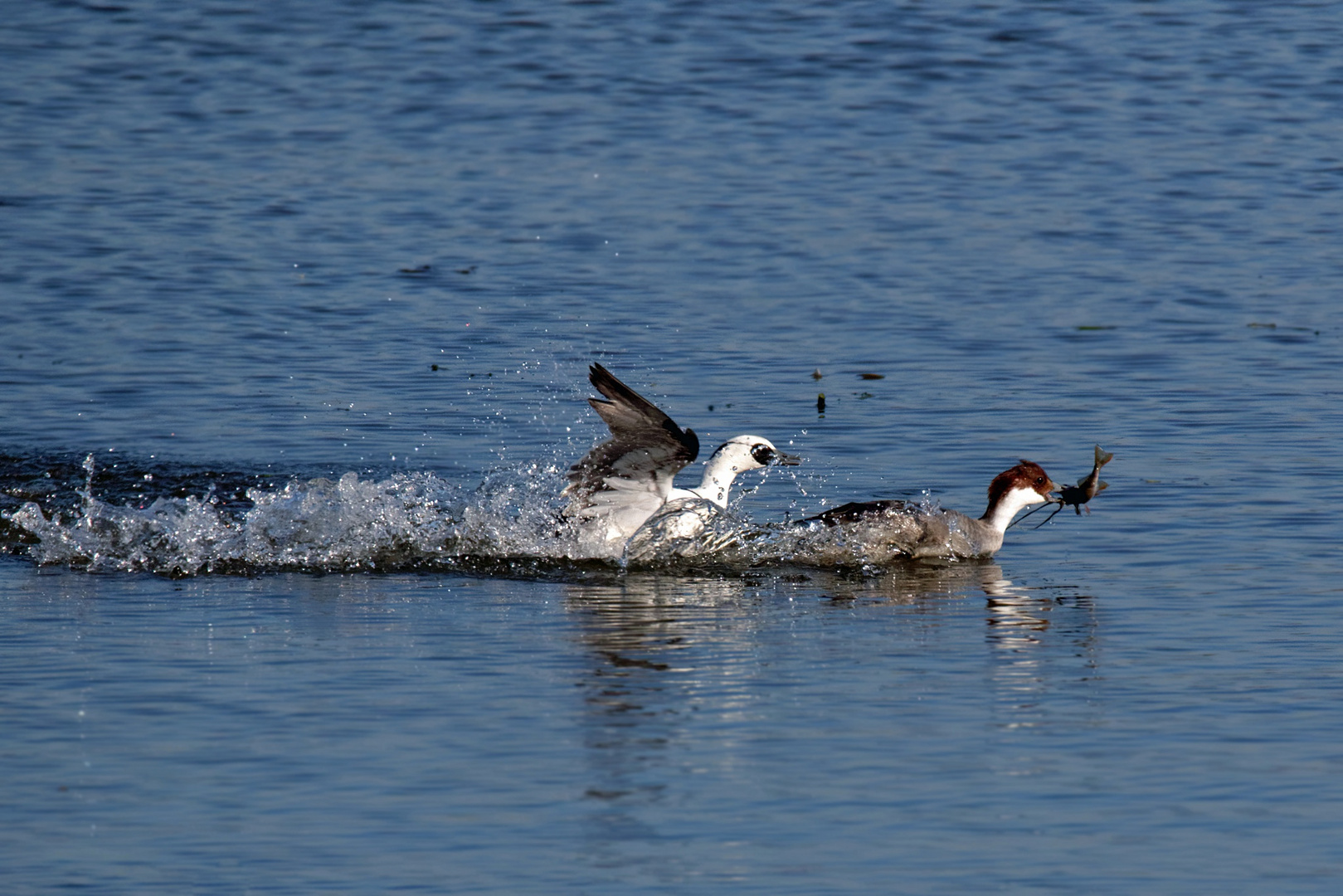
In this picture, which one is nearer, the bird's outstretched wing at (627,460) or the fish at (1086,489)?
the bird's outstretched wing at (627,460)

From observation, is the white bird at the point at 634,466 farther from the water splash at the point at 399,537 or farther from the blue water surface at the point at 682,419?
the blue water surface at the point at 682,419

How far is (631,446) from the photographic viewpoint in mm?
10680

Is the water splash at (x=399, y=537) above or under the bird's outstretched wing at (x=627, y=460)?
under

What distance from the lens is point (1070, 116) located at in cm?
2475

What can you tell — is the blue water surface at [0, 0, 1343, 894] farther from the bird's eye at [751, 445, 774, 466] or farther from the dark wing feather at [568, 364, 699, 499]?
the dark wing feather at [568, 364, 699, 499]

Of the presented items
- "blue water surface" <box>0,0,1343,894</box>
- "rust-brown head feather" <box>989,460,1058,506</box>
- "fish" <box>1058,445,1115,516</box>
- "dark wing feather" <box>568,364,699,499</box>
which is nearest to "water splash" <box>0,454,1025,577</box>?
"blue water surface" <box>0,0,1343,894</box>

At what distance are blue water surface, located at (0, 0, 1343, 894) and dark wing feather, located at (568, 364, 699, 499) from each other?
19.0 inches

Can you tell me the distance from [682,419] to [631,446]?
304cm

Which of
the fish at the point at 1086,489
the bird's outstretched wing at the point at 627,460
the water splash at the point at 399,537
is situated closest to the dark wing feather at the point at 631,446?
the bird's outstretched wing at the point at 627,460

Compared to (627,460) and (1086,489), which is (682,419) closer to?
(627,460)

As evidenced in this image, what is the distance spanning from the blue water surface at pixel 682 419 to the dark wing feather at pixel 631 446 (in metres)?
0.48

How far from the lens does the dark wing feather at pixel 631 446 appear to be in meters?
10.3

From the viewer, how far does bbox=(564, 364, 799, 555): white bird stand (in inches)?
409

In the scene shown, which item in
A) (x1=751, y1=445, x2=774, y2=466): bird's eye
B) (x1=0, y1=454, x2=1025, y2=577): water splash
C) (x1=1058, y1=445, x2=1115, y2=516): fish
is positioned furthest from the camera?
(x1=751, y1=445, x2=774, y2=466): bird's eye
